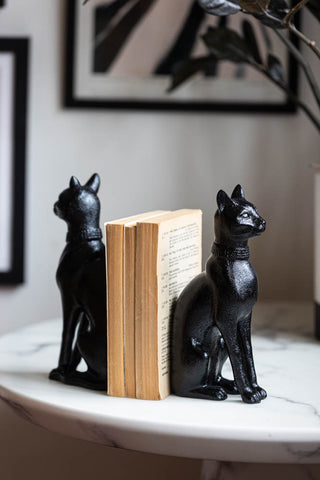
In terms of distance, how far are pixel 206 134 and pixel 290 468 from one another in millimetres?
704

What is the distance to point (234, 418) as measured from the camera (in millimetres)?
665

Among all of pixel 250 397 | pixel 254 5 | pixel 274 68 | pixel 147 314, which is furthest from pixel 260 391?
pixel 274 68

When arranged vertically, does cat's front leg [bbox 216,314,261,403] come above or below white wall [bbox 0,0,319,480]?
below

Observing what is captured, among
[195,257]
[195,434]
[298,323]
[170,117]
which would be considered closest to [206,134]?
[170,117]

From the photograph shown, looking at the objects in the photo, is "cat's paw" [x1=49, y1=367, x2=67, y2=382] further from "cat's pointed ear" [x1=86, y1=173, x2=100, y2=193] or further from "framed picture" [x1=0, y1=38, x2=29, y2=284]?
"framed picture" [x1=0, y1=38, x2=29, y2=284]

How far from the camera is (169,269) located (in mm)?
741

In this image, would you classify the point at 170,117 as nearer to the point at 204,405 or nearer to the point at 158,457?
the point at 158,457

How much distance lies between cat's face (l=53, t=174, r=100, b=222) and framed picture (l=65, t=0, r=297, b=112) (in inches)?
23.1

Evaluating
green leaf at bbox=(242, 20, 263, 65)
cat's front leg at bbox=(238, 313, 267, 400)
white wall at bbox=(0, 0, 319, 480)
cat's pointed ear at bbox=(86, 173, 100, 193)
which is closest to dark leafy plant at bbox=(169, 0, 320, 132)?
green leaf at bbox=(242, 20, 263, 65)

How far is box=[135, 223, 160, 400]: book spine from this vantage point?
0.71m

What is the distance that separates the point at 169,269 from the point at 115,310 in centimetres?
8

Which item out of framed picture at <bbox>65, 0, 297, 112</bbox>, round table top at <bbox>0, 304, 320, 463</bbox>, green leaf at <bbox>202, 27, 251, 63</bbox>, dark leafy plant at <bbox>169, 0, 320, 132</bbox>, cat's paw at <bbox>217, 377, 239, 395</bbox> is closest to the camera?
round table top at <bbox>0, 304, 320, 463</bbox>

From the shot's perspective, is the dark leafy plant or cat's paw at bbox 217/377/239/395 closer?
cat's paw at bbox 217/377/239/395

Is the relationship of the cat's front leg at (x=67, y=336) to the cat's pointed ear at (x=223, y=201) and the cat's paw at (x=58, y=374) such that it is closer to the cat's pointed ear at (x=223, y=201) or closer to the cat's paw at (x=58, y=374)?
the cat's paw at (x=58, y=374)
